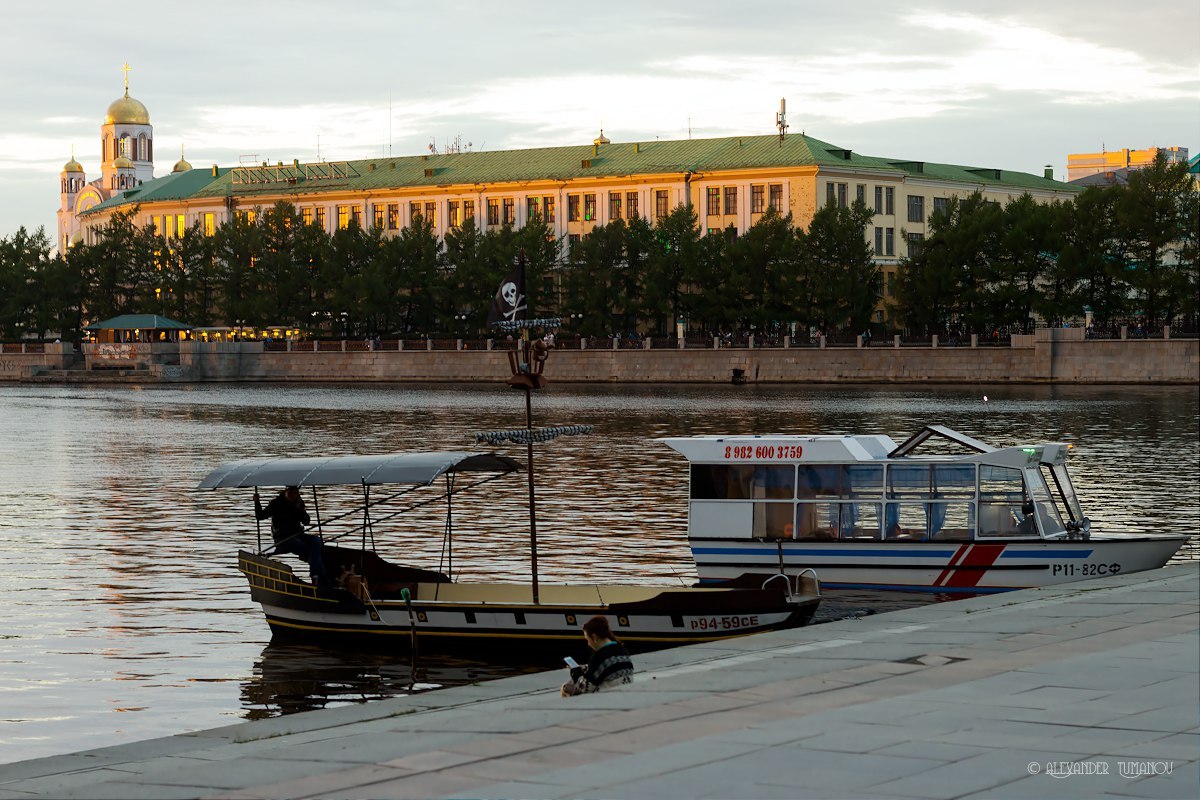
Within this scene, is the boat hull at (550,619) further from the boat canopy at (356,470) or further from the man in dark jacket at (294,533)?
the boat canopy at (356,470)

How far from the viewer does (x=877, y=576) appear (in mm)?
30156

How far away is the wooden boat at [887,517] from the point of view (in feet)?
97.1

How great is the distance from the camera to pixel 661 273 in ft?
468

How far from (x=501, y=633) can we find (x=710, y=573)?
6.70 m

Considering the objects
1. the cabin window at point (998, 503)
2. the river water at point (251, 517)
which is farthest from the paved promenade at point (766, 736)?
the cabin window at point (998, 503)

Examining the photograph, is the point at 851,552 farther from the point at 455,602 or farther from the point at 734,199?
the point at 734,199

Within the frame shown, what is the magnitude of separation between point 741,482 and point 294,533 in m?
7.83

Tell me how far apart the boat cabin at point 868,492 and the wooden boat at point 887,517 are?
0.06 ft

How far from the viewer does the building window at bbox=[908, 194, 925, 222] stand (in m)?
165

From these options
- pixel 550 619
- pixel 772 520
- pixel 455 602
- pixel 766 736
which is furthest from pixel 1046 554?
pixel 766 736

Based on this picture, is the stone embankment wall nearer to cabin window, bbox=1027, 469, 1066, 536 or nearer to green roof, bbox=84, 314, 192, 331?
green roof, bbox=84, 314, 192, 331

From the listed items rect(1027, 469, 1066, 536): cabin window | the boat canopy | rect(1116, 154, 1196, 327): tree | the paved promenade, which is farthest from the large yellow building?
the paved promenade

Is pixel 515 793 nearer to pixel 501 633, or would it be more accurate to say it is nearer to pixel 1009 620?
pixel 1009 620

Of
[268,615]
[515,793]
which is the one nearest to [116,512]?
[268,615]
